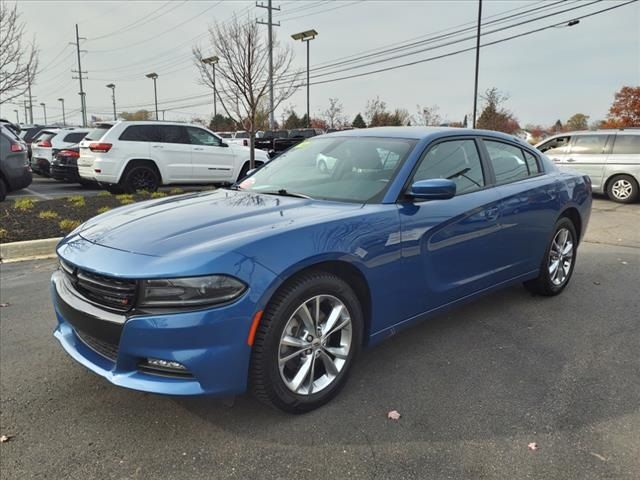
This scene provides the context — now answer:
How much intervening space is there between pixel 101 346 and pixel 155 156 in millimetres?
9828

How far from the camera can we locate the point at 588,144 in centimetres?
1276

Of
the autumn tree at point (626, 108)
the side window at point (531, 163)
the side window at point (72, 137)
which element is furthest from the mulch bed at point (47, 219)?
the autumn tree at point (626, 108)

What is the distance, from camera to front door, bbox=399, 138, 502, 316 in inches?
125

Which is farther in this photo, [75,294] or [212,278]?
[75,294]

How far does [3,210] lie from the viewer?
8539 millimetres

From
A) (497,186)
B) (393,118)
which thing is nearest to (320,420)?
(497,186)

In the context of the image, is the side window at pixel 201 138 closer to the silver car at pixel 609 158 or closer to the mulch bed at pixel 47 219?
the mulch bed at pixel 47 219

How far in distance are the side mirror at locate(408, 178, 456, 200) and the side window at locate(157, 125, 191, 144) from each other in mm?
9868

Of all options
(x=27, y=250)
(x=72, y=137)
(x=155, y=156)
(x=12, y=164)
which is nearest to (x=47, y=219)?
(x=27, y=250)

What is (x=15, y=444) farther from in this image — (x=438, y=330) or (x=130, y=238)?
(x=438, y=330)

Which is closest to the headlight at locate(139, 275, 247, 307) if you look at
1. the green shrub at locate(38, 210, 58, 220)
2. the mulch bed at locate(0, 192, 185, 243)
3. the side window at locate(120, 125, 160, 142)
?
the mulch bed at locate(0, 192, 185, 243)

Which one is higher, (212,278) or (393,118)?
(393,118)

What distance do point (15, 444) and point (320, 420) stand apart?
60.2 inches

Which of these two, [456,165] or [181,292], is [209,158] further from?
[181,292]
